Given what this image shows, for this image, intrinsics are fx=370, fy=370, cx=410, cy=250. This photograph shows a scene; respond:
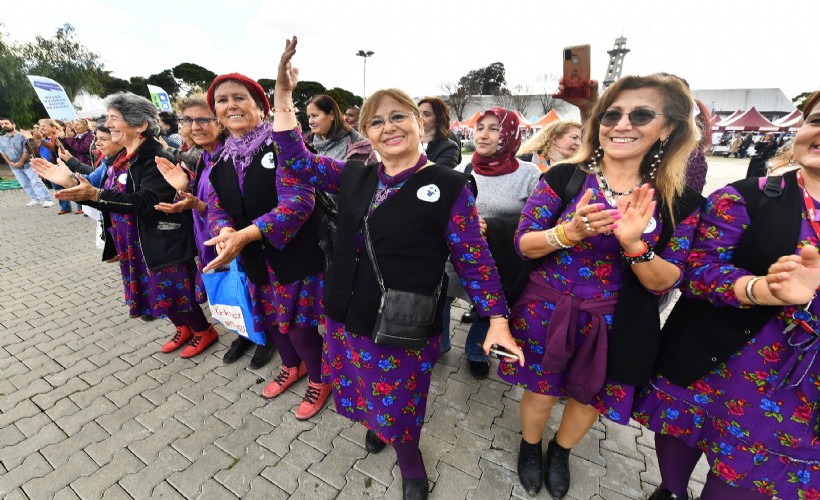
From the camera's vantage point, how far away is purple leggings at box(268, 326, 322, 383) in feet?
8.70

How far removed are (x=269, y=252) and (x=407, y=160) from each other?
1173mm

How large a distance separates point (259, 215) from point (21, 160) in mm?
10227

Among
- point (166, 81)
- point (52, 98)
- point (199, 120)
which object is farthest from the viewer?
point (166, 81)

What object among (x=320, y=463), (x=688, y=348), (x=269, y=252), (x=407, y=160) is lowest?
(x=320, y=463)

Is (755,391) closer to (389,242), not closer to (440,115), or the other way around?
(389,242)

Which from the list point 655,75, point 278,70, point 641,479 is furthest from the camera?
point 641,479

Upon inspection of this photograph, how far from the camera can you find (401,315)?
5.47 ft

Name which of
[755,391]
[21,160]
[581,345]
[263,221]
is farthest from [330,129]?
[21,160]

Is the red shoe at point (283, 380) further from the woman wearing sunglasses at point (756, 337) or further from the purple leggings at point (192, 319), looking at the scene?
the woman wearing sunglasses at point (756, 337)

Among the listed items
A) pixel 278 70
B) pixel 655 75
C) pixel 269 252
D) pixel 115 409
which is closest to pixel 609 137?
pixel 655 75

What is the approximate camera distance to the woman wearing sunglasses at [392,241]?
1643 mm

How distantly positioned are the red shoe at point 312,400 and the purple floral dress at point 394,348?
785 millimetres

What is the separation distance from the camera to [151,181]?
277cm

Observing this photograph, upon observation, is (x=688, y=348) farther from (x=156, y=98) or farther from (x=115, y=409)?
(x=156, y=98)
